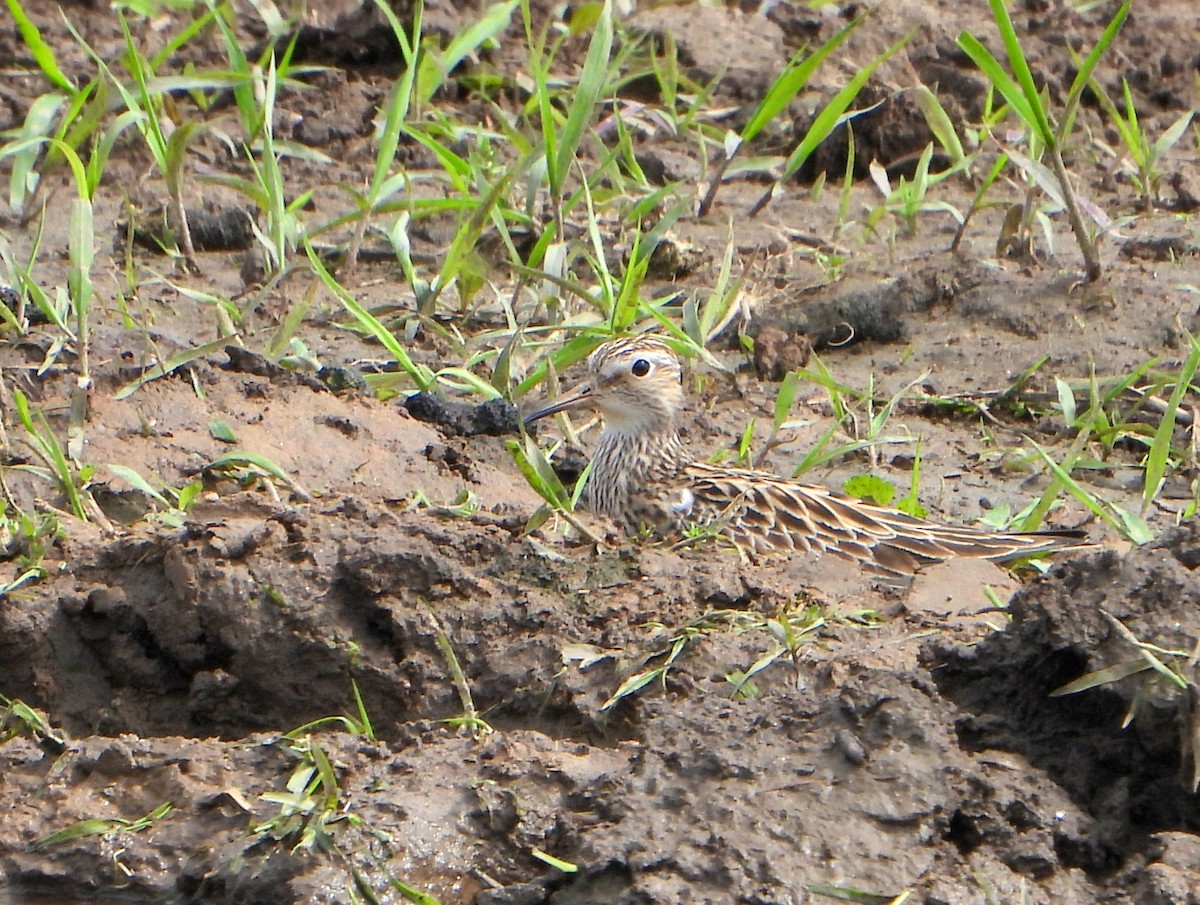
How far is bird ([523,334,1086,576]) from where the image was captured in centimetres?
596

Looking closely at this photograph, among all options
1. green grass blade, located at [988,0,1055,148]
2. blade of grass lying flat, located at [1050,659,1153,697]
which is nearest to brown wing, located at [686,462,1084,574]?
green grass blade, located at [988,0,1055,148]

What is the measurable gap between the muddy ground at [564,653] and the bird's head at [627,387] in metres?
0.34

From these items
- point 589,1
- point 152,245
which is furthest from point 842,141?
point 152,245

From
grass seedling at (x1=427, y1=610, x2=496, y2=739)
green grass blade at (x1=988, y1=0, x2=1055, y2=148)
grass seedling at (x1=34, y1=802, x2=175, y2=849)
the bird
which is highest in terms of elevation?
green grass blade at (x1=988, y1=0, x2=1055, y2=148)

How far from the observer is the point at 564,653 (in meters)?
4.78

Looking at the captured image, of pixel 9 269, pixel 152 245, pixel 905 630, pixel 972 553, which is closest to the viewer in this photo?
pixel 905 630

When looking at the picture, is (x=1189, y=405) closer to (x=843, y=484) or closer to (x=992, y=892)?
(x=843, y=484)

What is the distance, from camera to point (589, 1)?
32.6 feet

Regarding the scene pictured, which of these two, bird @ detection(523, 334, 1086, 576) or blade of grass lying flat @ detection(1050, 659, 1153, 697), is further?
bird @ detection(523, 334, 1086, 576)

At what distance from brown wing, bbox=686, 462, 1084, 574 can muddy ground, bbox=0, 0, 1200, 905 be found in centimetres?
36

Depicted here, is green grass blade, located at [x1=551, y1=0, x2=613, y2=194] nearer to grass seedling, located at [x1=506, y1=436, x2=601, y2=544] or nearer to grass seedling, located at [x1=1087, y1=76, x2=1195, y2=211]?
grass seedling, located at [x1=506, y1=436, x2=601, y2=544]

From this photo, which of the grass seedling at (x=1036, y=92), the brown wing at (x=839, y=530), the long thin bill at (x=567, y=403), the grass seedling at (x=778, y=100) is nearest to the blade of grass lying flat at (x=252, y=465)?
the long thin bill at (x=567, y=403)

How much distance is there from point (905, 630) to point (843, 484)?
2016 mm

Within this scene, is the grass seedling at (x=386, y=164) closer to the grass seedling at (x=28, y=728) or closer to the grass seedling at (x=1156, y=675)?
the grass seedling at (x=28, y=728)
